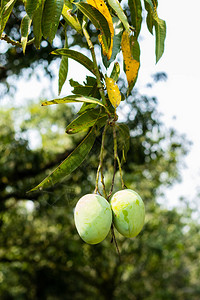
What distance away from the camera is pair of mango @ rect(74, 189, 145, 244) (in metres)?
0.67

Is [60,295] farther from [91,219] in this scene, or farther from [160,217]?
[91,219]

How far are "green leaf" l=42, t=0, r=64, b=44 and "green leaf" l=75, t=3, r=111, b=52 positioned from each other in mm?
42

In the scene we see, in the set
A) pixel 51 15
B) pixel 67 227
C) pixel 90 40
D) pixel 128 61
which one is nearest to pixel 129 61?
pixel 128 61

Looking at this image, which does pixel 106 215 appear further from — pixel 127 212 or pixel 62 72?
pixel 62 72

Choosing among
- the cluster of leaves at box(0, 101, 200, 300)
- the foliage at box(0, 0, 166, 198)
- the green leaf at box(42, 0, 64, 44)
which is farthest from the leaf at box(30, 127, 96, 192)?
the cluster of leaves at box(0, 101, 200, 300)

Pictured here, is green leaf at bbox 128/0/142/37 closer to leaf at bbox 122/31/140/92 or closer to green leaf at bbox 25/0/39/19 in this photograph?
leaf at bbox 122/31/140/92

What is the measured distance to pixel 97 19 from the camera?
0.66m

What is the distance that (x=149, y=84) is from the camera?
3.03 metres

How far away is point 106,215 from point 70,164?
0.52ft

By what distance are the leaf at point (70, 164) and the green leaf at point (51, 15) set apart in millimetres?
254

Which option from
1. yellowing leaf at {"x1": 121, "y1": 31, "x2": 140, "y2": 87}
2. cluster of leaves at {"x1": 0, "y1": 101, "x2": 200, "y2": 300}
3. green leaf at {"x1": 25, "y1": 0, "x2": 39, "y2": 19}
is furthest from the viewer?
cluster of leaves at {"x1": 0, "y1": 101, "x2": 200, "y2": 300}

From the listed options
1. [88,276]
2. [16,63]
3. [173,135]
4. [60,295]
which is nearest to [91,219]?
[16,63]

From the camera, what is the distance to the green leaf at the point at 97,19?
0.65m

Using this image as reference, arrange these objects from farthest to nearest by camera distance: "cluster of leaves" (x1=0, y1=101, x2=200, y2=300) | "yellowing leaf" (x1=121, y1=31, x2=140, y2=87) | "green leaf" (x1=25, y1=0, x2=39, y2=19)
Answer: "cluster of leaves" (x1=0, y1=101, x2=200, y2=300) < "yellowing leaf" (x1=121, y1=31, x2=140, y2=87) < "green leaf" (x1=25, y1=0, x2=39, y2=19)
